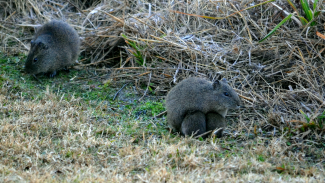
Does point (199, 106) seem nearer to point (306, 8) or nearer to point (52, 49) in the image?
point (306, 8)

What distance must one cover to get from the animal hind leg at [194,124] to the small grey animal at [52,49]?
3.49 meters

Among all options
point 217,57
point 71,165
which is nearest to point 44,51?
point 217,57

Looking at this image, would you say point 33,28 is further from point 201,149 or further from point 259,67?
point 201,149

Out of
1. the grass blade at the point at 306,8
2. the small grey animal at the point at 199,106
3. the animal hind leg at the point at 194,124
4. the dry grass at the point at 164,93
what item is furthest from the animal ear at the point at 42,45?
the grass blade at the point at 306,8

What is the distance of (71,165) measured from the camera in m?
4.29

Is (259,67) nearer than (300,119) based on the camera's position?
No

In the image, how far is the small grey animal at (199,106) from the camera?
520 cm

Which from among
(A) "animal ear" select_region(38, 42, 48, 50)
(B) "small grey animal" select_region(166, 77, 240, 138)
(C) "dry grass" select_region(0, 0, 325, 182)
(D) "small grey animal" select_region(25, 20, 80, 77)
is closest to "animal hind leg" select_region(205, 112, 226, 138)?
(B) "small grey animal" select_region(166, 77, 240, 138)

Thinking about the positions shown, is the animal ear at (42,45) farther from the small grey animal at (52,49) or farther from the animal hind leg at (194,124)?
the animal hind leg at (194,124)

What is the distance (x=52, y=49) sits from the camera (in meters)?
7.74

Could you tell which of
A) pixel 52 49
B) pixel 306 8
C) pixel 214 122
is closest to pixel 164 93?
pixel 214 122

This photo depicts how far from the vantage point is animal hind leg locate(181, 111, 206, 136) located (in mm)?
5137

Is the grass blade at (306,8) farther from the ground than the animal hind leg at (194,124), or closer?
farther from the ground

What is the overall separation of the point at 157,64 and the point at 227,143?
2.64 meters
